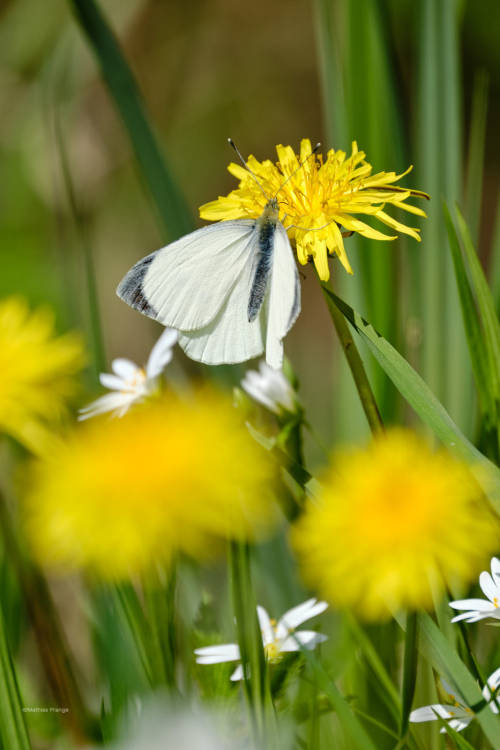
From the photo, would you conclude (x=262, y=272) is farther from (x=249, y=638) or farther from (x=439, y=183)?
(x=439, y=183)

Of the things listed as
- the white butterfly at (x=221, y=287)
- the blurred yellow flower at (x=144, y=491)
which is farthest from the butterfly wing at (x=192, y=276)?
the blurred yellow flower at (x=144, y=491)

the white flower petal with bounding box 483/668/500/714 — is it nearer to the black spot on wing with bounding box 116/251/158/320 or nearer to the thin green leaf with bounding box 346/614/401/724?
the thin green leaf with bounding box 346/614/401/724

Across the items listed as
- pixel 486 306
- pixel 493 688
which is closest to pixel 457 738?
pixel 493 688

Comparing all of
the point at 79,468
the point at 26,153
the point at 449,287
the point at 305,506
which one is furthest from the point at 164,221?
the point at 26,153

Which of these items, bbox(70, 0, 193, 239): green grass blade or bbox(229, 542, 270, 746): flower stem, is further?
bbox(70, 0, 193, 239): green grass blade

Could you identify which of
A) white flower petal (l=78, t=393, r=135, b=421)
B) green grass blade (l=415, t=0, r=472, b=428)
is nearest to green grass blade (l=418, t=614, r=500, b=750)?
white flower petal (l=78, t=393, r=135, b=421)

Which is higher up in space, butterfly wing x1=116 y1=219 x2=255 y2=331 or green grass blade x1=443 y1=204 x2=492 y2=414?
butterfly wing x1=116 y1=219 x2=255 y2=331
